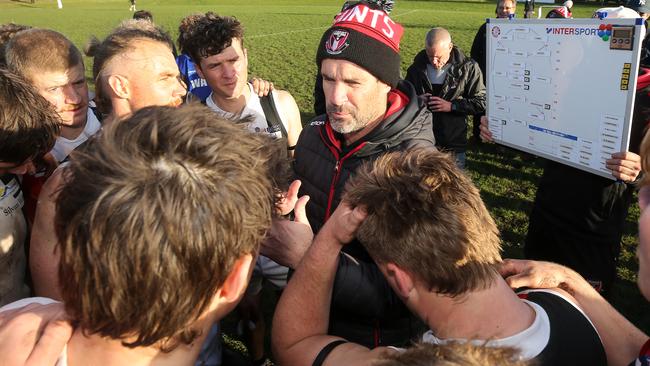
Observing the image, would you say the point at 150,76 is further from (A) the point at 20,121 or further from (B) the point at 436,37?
(B) the point at 436,37

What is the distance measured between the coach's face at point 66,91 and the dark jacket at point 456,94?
397 centimetres

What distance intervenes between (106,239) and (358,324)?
1.60m

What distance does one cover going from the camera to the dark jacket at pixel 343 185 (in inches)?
85.4

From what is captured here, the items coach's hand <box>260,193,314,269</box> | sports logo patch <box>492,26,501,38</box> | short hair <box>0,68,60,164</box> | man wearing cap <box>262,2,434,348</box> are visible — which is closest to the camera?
short hair <box>0,68,60,164</box>

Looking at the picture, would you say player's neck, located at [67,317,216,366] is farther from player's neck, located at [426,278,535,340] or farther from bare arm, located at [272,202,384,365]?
player's neck, located at [426,278,535,340]

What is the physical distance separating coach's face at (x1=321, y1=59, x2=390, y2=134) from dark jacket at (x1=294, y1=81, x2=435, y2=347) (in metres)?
0.10

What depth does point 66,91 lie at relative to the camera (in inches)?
112

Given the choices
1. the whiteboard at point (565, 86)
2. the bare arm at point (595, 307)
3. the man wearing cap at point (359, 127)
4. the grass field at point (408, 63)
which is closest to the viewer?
the bare arm at point (595, 307)

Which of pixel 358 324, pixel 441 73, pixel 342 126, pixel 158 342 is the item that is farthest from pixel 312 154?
pixel 441 73

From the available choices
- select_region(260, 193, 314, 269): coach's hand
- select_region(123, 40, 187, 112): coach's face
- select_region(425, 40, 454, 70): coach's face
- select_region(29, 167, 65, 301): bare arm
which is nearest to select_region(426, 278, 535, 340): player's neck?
select_region(260, 193, 314, 269): coach's hand

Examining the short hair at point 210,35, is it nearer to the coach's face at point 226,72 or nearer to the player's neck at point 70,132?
the coach's face at point 226,72

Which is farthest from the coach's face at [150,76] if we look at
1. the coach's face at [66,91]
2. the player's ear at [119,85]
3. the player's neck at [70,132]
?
the player's neck at [70,132]

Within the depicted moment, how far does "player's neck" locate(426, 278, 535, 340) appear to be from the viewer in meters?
1.57

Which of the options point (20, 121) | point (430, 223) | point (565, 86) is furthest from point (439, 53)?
point (20, 121)
